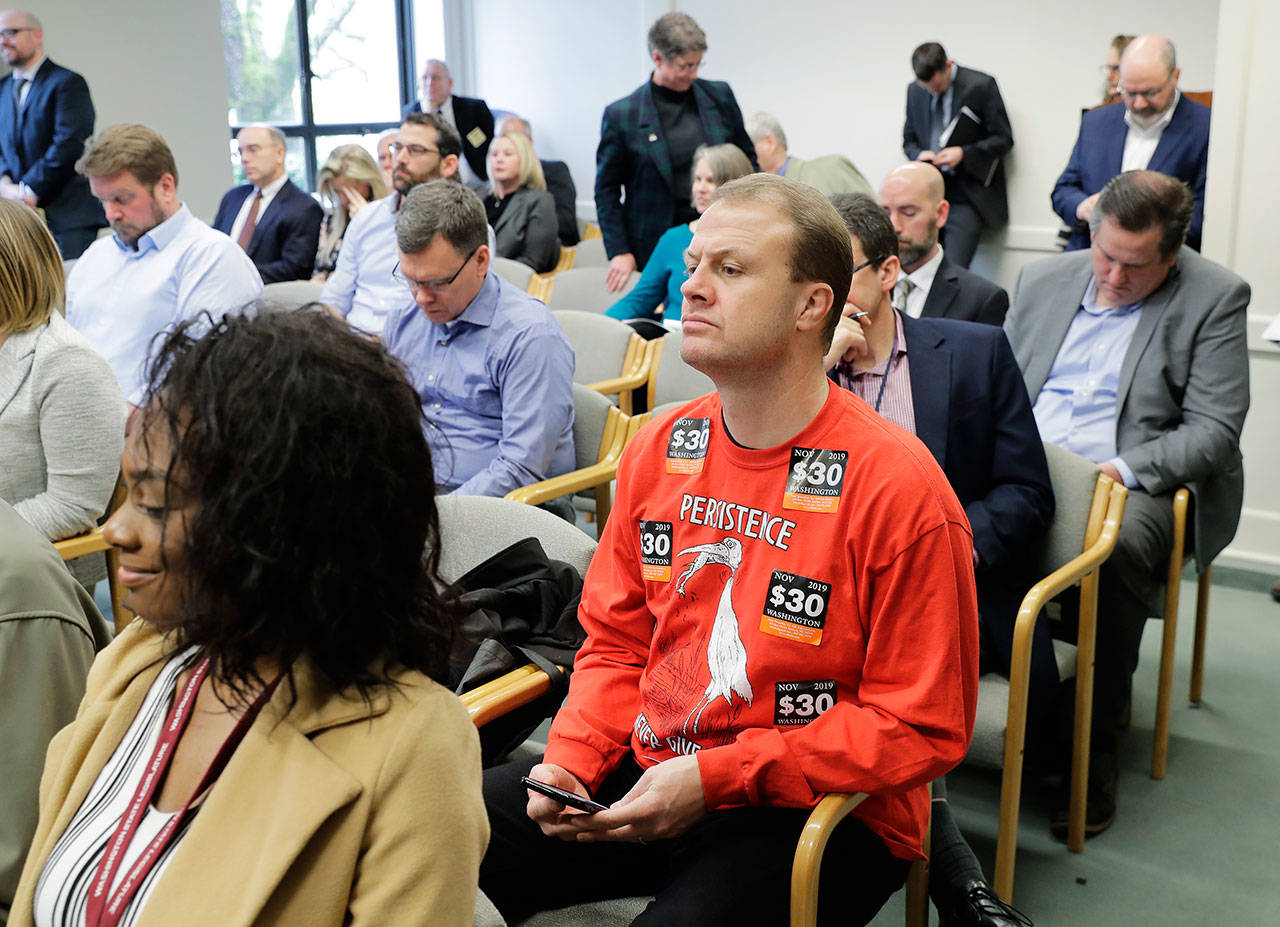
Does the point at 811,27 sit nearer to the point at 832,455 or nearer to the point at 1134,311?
the point at 1134,311

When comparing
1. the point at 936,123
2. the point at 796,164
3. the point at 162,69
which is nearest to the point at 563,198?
the point at 796,164

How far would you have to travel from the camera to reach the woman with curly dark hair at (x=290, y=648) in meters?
0.96

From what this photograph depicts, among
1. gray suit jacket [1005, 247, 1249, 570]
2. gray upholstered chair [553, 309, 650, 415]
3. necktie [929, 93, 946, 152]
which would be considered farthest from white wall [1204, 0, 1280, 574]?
necktie [929, 93, 946, 152]

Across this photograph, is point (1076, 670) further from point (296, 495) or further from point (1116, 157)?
point (1116, 157)

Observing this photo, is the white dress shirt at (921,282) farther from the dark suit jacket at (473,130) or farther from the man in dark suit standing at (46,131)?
the man in dark suit standing at (46,131)

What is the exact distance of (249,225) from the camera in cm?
581

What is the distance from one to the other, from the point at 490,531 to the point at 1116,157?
364 centimetres

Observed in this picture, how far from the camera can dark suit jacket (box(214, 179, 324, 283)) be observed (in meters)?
5.70

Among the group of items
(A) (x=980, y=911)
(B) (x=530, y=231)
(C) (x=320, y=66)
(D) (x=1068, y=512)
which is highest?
(C) (x=320, y=66)

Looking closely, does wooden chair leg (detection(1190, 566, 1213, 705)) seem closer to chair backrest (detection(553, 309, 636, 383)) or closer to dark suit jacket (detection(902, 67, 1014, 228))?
chair backrest (detection(553, 309, 636, 383))

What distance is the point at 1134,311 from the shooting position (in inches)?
118

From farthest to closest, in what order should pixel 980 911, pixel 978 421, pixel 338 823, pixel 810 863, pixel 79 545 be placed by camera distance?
pixel 79 545 < pixel 978 421 < pixel 980 911 < pixel 810 863 < pixel 338 823

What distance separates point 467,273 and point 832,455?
5.23 ft

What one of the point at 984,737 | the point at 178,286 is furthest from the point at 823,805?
the point at 178,286
